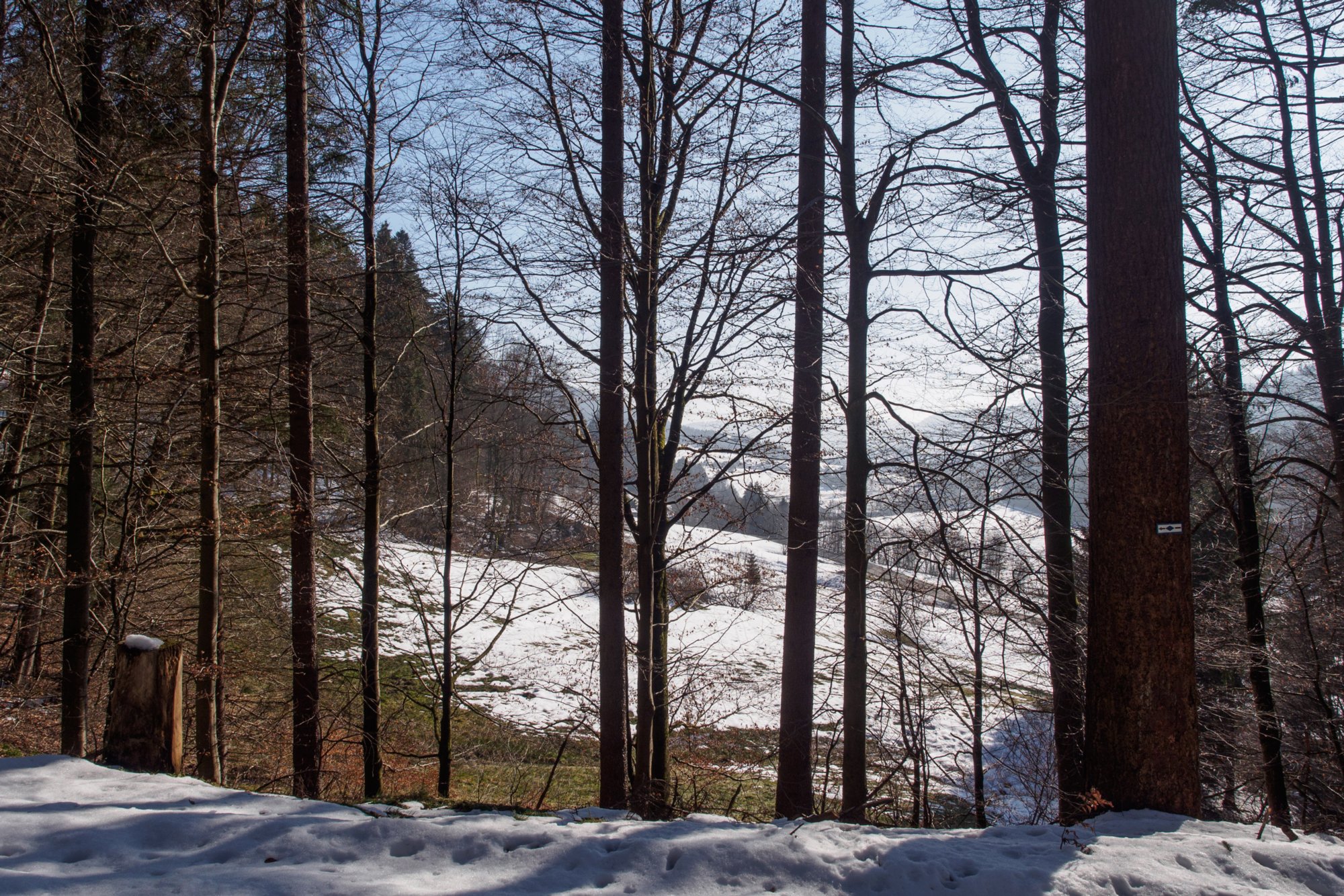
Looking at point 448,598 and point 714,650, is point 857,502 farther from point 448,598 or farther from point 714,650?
point 714,650

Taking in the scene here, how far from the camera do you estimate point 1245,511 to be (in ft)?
29.0

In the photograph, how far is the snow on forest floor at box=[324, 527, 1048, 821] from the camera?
7.82 m

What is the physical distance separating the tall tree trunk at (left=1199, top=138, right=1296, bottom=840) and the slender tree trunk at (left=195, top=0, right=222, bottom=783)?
9.35m

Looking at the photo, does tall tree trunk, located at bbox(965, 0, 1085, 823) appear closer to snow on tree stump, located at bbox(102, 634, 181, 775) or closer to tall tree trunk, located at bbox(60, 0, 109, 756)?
snow on tree stump, located at bbox(102, 634, 181, 775)

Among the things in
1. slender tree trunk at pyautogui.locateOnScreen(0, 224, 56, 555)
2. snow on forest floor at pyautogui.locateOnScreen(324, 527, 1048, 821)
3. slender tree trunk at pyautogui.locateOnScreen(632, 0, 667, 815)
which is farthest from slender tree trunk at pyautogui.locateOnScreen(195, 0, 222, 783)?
slender tree trunk at pyautogui.locateOnScreen(632, 0, 667, 815)

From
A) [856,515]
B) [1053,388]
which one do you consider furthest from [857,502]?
[1053,388]

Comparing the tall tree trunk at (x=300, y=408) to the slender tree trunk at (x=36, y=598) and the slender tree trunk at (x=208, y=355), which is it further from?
the slender tree trunk at (x=36, y=598)

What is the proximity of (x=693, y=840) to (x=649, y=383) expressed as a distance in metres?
6.07

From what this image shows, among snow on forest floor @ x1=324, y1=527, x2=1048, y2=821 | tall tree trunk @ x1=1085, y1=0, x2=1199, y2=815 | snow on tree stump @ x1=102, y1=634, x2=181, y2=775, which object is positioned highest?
tall tree trunk @ x1=1085, y1=0, x2=1199, y2=815

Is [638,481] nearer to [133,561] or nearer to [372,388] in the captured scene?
[372,388]

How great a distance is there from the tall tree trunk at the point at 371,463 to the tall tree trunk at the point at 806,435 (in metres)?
4.58

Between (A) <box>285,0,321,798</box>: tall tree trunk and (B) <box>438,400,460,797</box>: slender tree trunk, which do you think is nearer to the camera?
(A) <box>285,0,321,798</box>: tall tree trunk

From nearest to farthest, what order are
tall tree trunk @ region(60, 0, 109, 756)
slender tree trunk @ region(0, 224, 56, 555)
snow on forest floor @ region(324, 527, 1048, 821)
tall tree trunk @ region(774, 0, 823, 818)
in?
tall tree trunk @ region(774, 0, 823, 818) → tall tree trunk @ region(60, 0, 109, 756) → slender tree trunk @ region(0, 224, 56, 555) → snow on forest floor @ region(324, 527, 1048, 821)

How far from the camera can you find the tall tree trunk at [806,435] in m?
6.80
